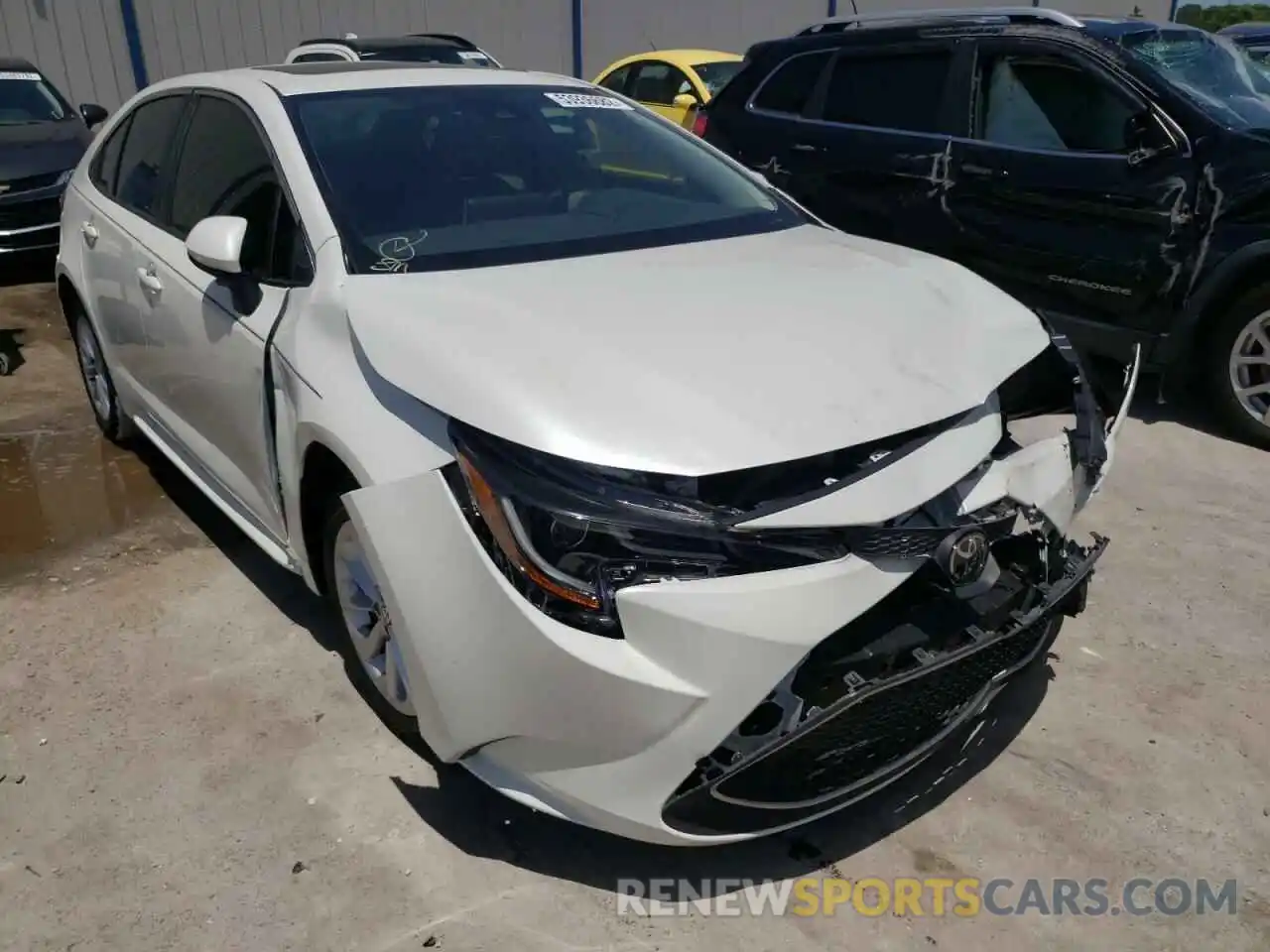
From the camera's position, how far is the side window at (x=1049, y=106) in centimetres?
488

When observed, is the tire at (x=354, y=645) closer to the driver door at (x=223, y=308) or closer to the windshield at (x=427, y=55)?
the driver door at (x=223, y=308)

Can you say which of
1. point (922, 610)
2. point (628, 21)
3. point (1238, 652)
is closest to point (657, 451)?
point (922, 610)

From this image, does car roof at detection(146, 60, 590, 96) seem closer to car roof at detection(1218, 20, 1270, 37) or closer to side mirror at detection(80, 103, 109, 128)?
side mirror at detection(80, 103, 109, 128)

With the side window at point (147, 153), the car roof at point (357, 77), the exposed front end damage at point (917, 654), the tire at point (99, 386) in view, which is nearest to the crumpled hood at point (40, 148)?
the tire at point (99, 386)

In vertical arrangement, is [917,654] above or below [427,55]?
below

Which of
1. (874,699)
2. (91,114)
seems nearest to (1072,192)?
(874,699)

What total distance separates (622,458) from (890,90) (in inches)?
Answer: 179

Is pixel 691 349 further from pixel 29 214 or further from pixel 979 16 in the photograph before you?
pixel 29 214

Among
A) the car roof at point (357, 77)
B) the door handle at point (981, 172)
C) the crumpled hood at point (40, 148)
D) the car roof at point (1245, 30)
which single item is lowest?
the crumpled hood at point (40, 148)

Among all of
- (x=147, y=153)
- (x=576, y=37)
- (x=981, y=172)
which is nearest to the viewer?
(x=147, y=153)

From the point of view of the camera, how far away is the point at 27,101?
8828mm

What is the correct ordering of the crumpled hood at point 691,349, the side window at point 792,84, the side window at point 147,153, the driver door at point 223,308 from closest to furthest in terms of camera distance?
1. the crumpled hood at point 691,349
2. the driver door at point 223,308
3. the side window at point 147,153
4. the side window at point 792,84

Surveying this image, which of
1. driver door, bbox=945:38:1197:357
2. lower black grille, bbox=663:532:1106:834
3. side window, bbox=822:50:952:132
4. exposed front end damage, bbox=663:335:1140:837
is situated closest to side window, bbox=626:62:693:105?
side window, bbox=822:50:952:132

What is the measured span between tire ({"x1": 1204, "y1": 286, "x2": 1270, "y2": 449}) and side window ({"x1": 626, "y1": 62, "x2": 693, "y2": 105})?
22.2 feet
